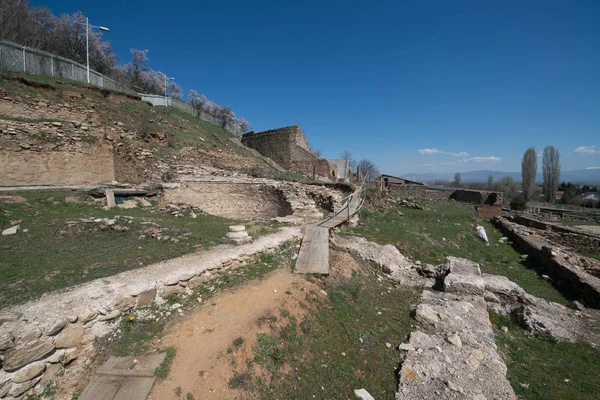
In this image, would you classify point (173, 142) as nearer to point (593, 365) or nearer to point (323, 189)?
point (323, 189)

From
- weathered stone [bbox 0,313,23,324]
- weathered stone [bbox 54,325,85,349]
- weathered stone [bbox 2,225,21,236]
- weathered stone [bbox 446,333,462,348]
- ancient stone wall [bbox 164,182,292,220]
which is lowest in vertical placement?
weathered stone [bbox 446,333,462,348]

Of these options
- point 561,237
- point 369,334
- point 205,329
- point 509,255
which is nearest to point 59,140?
point 205,329

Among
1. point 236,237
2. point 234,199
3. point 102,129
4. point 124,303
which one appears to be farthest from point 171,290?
point 102,129

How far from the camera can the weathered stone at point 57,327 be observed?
3.40m

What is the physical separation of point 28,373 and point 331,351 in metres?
4.01

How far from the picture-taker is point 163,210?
36.9ft

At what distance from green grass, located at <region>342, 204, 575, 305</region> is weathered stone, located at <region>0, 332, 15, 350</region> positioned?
889cm

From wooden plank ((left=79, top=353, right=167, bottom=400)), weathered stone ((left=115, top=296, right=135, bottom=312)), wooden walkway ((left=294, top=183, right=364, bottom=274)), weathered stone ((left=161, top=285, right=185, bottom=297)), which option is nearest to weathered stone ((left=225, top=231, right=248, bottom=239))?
wooden walkway ((left=294, top=183, right=364, bottom=274))

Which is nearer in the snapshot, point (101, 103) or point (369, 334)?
point (369, 334)

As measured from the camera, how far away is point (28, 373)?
3117 millimetres

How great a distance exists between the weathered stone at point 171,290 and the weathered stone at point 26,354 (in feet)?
5.24

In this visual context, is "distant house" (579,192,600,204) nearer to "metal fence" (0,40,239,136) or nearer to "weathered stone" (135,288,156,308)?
"weathered stone" (135,288,156,308)

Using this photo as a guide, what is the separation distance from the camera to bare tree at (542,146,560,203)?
189ft

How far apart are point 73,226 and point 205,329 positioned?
608 centimetres
